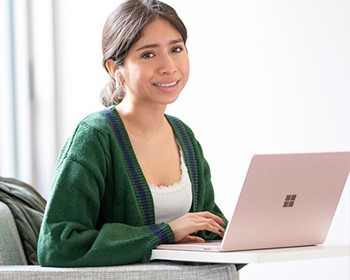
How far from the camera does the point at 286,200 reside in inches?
84.3

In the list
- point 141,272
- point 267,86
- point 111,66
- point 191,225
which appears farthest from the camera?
point 267,86

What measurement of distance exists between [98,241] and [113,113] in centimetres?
41

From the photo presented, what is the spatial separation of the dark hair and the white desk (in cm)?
56

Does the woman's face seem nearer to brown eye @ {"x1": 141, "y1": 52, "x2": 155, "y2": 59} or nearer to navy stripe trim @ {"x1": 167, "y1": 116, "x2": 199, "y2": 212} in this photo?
brown eye @ {"x1": 141, "y1": 52, "x2": 155, "y2": 59}

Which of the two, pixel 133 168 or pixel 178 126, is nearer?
pixel 133 168

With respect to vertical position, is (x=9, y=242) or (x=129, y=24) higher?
(x=129, y=24)

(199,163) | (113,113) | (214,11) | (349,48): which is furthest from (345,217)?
(113,113)

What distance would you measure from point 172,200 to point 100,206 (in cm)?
19

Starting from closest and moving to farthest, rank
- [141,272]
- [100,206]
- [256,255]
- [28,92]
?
[256,255] → [141,272] → [100,206] → [28,92]

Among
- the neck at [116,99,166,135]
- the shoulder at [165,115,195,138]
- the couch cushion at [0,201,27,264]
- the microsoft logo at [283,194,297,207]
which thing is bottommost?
the couch cushion at [0,201,27,264]

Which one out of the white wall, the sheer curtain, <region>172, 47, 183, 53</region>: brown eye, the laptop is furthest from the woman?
the sheer curtain

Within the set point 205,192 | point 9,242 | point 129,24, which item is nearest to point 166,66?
point 129,24

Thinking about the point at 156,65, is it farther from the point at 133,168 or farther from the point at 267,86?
the point at 267,86

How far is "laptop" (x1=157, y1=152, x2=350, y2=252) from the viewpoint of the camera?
81.4 inches
